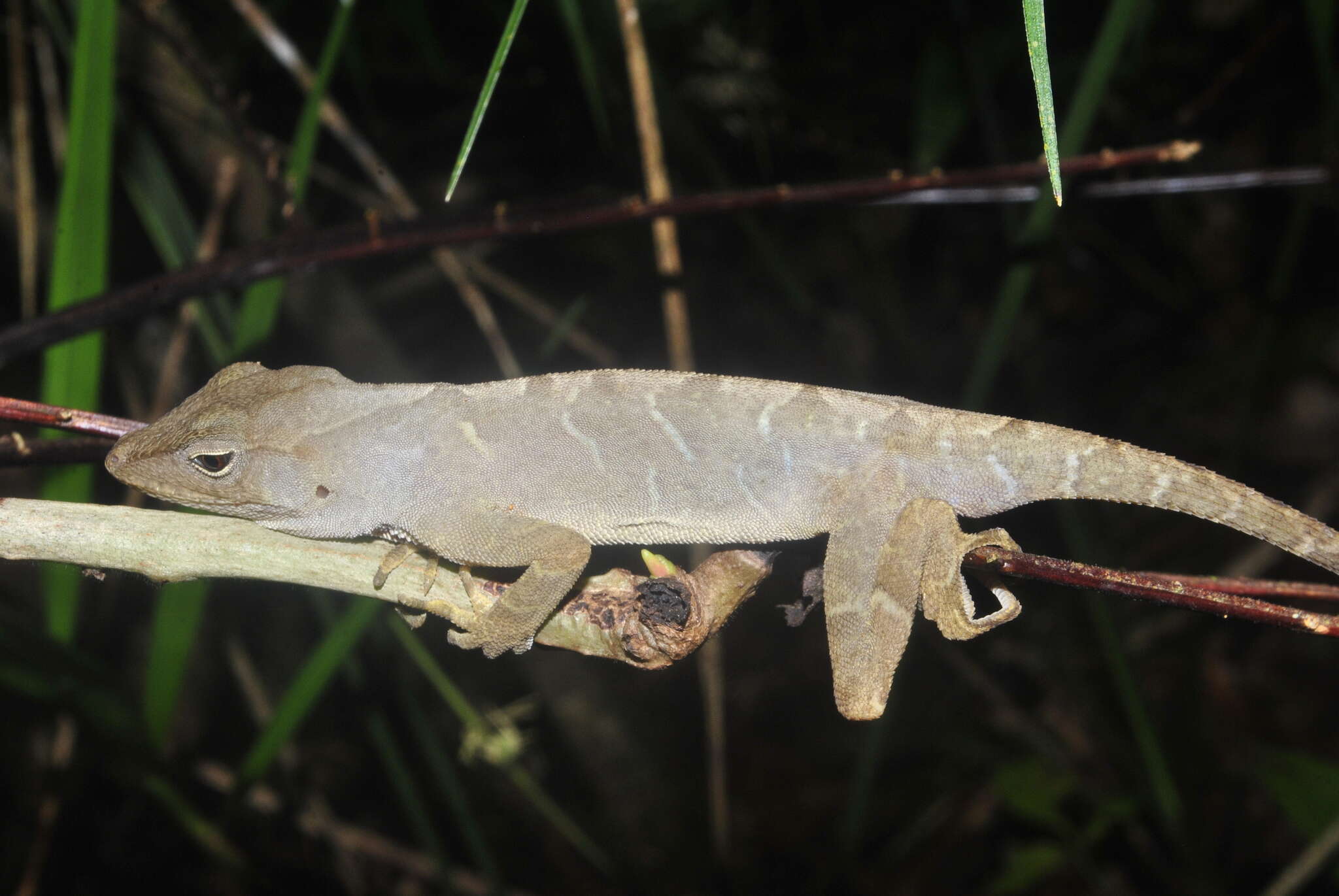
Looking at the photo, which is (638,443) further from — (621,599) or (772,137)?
(772,137)

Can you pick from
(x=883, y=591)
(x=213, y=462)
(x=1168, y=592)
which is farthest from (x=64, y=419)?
(x=1168, y=592)

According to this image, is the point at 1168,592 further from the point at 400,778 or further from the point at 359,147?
the point at 359,147

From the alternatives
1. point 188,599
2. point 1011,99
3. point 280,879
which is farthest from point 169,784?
point 1011,99

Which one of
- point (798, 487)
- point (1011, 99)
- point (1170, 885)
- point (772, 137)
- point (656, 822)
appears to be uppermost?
point (1011, 99)

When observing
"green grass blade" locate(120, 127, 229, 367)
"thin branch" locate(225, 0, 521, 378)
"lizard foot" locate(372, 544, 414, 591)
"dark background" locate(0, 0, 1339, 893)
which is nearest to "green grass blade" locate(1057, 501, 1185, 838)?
"dark background" locate(0, 0, 1339, 893)

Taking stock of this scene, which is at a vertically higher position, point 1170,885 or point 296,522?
point 296,522

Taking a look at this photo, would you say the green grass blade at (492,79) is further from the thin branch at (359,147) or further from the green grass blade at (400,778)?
the green grass blade at (400,778)

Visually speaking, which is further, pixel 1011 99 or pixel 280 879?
pixel 1011 99
